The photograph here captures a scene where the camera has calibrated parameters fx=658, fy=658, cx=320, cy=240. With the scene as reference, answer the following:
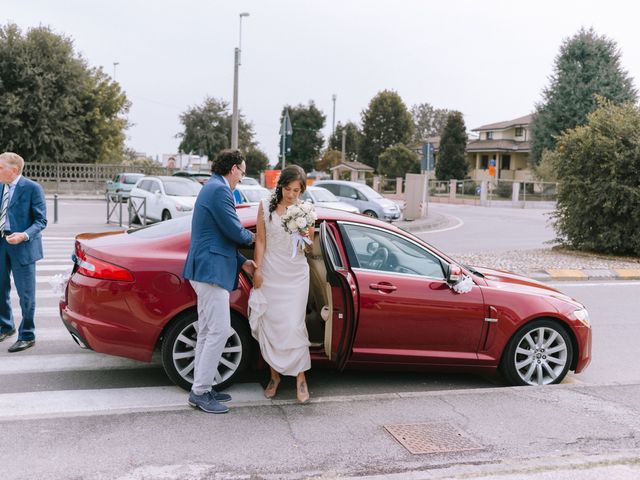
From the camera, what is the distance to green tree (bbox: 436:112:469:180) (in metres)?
60.0

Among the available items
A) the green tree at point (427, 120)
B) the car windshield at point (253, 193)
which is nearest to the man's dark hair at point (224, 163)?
the car windshield at point (253, 193)

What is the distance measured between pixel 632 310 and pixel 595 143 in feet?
21.1

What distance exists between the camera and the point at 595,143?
14664 mm

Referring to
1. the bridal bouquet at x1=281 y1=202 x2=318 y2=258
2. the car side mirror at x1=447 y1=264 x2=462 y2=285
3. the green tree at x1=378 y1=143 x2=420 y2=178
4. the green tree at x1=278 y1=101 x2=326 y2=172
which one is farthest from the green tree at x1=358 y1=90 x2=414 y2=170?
the bridal bouquet at x1=281 y1=202 x2=318 y2=258

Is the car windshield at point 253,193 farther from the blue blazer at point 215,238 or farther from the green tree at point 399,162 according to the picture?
the green tree at point 399,162

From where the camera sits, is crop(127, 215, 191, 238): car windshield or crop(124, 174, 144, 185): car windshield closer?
crop(127, 215, 191, 238): car windshield

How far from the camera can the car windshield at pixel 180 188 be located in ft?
64.4

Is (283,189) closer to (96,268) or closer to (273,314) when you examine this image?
(273,314)

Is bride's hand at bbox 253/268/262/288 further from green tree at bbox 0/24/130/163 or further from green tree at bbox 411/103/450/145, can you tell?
green tree at bbox 411/103/450/145

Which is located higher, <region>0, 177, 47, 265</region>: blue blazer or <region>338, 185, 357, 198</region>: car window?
<region>338, 185, 357, 198</region>: car window

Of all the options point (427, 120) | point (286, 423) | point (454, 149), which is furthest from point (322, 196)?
point (427, 120)

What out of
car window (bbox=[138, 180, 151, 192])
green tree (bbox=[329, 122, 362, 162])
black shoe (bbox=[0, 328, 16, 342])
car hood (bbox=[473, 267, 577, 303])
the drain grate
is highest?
green tree (bbox=[329, 122, 362, 162])

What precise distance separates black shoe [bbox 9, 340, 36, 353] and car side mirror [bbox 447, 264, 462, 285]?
3.92m

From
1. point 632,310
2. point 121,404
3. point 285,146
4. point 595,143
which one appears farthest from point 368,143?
point 121,404
